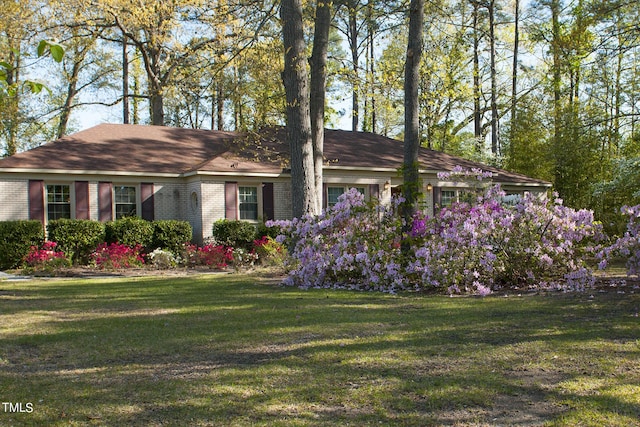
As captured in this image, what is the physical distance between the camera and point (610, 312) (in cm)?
629

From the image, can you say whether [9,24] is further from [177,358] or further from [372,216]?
[177,358]

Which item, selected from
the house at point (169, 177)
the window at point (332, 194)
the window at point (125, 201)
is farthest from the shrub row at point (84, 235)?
the window at point (332, 194)

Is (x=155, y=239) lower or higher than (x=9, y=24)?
lower

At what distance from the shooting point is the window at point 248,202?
18.9 m

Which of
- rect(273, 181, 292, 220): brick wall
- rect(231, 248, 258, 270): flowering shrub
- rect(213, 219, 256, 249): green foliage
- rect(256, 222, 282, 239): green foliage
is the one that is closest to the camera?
rect(231, 248, 258, 270): flowering shrub

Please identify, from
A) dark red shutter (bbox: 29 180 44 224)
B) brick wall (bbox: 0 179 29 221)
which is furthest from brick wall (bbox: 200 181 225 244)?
brick wall (bbox: 0 179 29 221)

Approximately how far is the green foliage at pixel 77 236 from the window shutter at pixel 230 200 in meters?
3.92

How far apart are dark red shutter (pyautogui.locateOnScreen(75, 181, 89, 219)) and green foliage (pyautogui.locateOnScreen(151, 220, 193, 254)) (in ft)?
7.30

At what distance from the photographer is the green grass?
3291 mm

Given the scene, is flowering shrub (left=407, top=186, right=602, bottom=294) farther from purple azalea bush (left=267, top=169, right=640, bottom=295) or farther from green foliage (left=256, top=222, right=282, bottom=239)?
green foliage (left=256, top=222, right=282, bottom=239)

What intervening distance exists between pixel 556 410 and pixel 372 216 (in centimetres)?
708

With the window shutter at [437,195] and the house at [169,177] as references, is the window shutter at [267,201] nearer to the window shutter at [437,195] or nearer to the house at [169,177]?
the house at [169,177]

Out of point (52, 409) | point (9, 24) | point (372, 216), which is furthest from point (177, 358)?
point (9, 24)

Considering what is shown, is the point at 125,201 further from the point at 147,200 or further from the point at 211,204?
the point at 211,204
